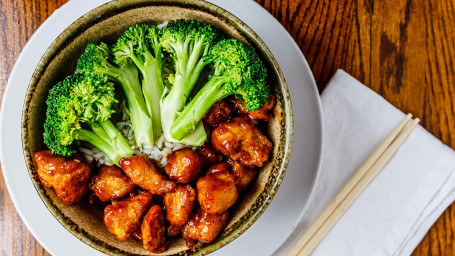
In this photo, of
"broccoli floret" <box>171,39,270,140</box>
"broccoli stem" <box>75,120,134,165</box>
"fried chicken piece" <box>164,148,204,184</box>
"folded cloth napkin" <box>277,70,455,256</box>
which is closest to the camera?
"broccoli floret" <box>171,39,270,140</box>

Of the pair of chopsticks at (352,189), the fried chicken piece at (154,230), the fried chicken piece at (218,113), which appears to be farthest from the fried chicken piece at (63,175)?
the pair of chopsticks at (352,189)

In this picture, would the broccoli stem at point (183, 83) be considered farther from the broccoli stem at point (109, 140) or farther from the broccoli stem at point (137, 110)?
the broccoli stem at point (109, 140)

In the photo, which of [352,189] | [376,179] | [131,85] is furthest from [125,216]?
[376,179]

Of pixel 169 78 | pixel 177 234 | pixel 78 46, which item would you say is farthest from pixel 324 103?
pixel 78 46

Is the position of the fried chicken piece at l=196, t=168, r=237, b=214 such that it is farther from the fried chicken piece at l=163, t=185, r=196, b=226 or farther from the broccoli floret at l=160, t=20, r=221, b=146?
the broccoli floret at l=160, t=20, r=221, b=146

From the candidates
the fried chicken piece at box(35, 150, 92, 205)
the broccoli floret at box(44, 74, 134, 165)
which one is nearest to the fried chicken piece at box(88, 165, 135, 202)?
the fried chicken piece at box(35, 150, 92, 205)

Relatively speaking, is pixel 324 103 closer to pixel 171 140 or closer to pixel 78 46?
pixel 171 140

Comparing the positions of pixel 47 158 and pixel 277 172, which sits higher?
pixel 277 172
